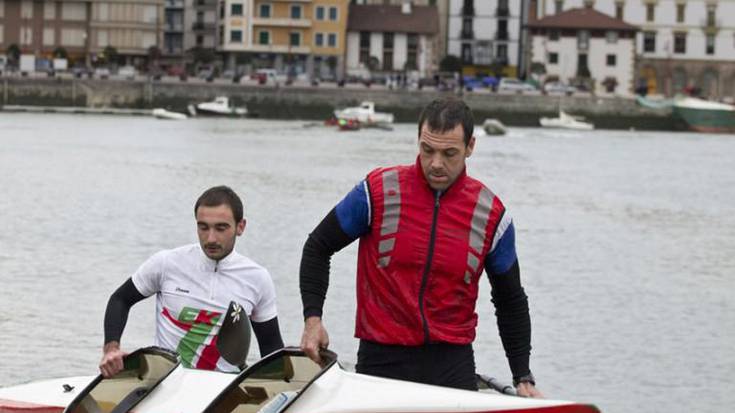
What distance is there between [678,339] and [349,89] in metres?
87.8

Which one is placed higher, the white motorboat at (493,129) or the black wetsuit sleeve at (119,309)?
the black wetsuit sleeve at (119,309)

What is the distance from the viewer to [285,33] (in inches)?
5037

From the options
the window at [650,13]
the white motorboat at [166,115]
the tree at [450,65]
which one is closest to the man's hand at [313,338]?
the white motorboat at [166,115]

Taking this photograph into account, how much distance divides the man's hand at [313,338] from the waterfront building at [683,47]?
129m

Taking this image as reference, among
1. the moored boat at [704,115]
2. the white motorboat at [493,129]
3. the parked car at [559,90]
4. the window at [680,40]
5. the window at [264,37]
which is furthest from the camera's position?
the window at [680,40]

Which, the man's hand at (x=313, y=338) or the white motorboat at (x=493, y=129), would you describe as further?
the white motorboat at (x=493, y=129)

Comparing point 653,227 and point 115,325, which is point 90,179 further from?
point 115,325

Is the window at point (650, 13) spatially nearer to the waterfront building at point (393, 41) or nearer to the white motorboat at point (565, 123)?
the waterfront building at point (393, 41)

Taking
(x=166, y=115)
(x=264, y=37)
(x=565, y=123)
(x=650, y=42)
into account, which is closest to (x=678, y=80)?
(x=650, y=42)

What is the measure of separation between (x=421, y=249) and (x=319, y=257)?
410mm

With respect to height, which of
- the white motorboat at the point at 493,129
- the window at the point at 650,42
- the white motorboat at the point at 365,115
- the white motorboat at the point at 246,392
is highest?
the window at the point at 650,42

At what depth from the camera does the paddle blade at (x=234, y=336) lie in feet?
24.8

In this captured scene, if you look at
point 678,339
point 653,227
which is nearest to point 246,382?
point 678,339

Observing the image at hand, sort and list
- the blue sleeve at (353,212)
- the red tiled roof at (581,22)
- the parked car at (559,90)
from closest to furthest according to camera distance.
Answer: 1. the blue sleeve at (353,212)
2. the parked car at (559,90)
3. the red tiled roof at (581,22)
